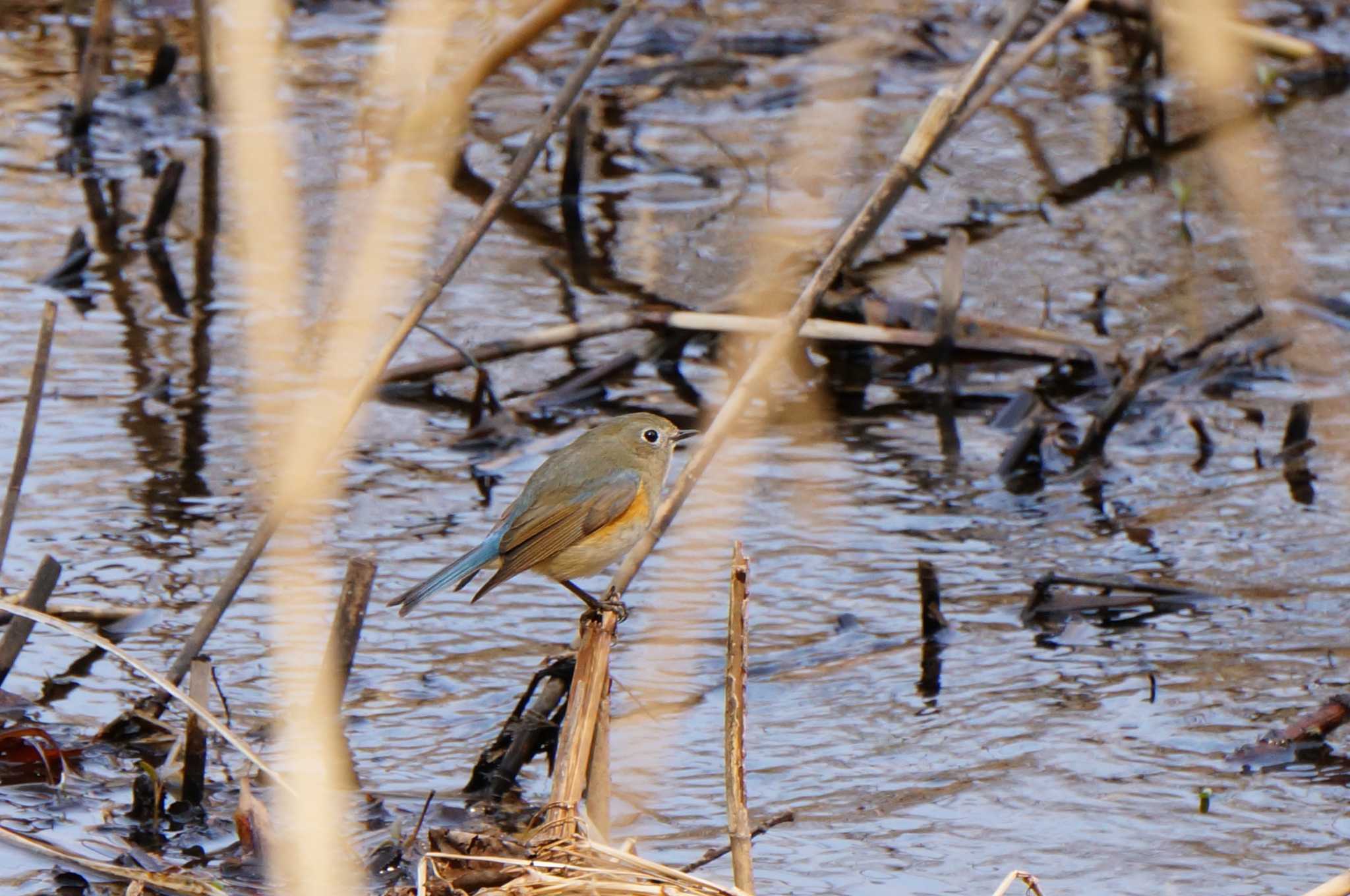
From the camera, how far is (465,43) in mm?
10500

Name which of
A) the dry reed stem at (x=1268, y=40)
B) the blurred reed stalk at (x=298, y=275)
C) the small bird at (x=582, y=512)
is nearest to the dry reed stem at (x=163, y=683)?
the blurred reed stalk at (x=298, y=275)

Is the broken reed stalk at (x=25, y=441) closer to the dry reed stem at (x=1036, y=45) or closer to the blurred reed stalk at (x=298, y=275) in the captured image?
the blurred reed stalk at (x=298, y=275)

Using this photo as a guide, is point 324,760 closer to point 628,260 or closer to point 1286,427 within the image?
Answer: point 1286,427

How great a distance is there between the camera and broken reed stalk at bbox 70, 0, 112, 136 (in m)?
8.88

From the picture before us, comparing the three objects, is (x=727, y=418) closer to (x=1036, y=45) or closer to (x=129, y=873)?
(x=129, y=873)

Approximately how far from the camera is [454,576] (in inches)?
174

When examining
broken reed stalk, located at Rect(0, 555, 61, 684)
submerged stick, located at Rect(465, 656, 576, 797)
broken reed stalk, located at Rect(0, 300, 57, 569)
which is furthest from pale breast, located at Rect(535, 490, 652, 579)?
broken reed stalk, located at Rect(0, 300, 57, 569)

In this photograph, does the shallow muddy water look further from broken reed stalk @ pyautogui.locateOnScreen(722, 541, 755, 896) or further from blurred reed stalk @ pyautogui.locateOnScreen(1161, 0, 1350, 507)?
broken reed stalk @ pyautogui.locateOnScreen(722, 541, 755, 896)

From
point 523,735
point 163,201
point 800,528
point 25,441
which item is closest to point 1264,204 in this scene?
point 800,528

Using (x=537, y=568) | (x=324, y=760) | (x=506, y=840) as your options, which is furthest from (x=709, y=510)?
(x=324, y=760)

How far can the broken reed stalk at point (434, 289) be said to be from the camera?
422cm

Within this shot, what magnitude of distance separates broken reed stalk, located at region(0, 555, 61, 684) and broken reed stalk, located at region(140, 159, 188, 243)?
3771 mm

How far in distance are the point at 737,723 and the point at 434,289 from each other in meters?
1.67

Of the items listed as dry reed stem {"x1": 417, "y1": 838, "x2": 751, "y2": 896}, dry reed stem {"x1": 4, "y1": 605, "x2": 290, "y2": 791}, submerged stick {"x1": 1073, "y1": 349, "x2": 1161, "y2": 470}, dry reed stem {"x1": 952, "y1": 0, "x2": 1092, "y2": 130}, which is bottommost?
submerged stick {"x1": 1073, "y1": 349, "x2": 1161, "y2": 470}
